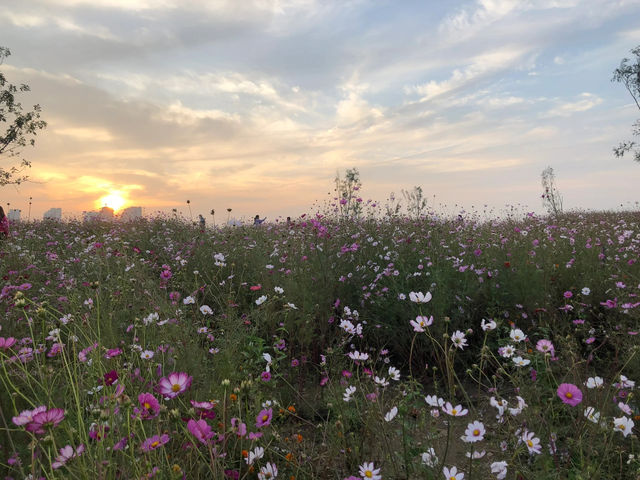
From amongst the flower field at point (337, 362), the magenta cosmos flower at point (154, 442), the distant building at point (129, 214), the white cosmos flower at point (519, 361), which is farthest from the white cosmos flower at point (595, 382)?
the distant building at point (129, 214)

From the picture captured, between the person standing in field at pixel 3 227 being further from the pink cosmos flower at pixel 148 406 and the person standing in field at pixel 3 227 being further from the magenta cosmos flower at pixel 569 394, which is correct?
the magenta cosmos flower at pixel 569 394

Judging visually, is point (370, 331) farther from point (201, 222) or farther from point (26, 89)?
point (26, 89)

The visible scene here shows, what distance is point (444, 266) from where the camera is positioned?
4.10 m

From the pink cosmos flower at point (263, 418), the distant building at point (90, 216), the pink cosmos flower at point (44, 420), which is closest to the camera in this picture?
the pink cosmos flower at point (44, 420)

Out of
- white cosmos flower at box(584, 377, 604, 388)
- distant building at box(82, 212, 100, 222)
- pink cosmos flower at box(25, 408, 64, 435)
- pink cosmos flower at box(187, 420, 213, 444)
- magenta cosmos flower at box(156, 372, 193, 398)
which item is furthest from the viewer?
distant building at box(82, 212, 100, 222)

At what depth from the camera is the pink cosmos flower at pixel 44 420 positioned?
50.6 inches

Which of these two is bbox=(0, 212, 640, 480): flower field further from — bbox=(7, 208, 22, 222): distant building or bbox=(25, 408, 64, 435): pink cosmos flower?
bbox=(7, 208, 22, 222): distant building

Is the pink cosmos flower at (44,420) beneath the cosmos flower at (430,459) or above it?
above

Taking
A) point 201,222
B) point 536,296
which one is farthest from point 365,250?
point 201,222

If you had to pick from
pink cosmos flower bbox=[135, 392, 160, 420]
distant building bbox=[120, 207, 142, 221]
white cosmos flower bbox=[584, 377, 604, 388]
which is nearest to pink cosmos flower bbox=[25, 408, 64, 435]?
pink cosmos flower bbox=[135, 392, 160, 420]

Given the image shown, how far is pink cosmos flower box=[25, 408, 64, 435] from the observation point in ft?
4.21

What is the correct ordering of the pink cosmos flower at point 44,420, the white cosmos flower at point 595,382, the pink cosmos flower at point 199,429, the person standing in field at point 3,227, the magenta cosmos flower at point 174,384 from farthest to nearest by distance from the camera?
the person standing in field at point 3,227, the white cosmos flower at point 595,382, the magenta cosmos flower at point 174,384, the pink cosmos flower at point 199,429, the pink cosmos flower at point 44,420

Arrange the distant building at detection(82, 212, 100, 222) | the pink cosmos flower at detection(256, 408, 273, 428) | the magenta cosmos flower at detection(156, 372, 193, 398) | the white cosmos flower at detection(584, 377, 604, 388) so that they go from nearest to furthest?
the magenta cosmos flower at detection(156, 372, 193, 398) < the pink cosmos flower at detection(256, 408, 273, 428) < the white cosmos flower at detection(584, 377, 604, 388) < the distant building at detection(82, 212, 100, 222)

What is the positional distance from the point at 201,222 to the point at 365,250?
4.58m
